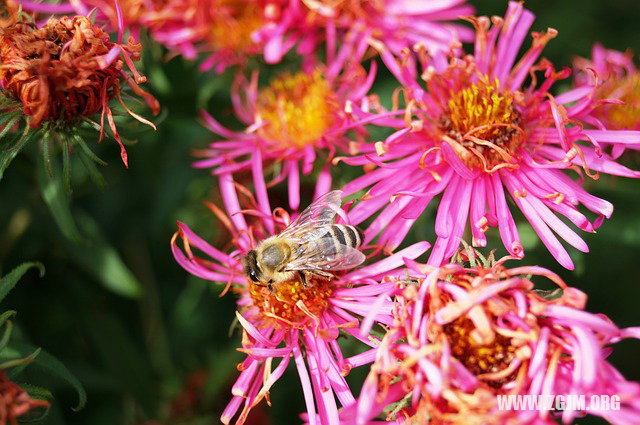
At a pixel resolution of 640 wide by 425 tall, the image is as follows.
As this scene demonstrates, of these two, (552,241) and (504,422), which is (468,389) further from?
(552,241)

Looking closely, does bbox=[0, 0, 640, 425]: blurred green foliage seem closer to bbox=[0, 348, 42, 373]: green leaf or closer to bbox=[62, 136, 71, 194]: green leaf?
bbox=[62, 136, 71, 194]: green leaf

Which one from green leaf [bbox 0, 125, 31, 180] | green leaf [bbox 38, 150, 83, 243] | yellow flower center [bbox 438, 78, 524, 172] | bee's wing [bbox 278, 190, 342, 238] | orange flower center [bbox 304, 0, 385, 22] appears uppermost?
orange flower center [bbox 304, 0, 385, 22]

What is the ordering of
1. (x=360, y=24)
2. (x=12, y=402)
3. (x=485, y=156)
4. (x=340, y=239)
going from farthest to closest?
(x=360, y=24) < (x=485, y=156) < (x=340, y=239) < (x=12, y=402)

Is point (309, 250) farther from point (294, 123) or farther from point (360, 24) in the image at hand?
point (360, 24)

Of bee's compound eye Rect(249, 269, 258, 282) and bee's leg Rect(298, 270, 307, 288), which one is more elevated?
bee's compound eye Rect(249, 269, 258, 282)

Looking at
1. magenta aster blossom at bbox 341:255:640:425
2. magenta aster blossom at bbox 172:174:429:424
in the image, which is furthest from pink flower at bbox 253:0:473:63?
magenta aster blossom at bbox 341:255:640:425

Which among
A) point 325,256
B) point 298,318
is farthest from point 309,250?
point 298,318

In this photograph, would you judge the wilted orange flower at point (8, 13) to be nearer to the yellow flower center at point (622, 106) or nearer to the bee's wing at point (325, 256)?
the bee's wing at point (325, 256)
